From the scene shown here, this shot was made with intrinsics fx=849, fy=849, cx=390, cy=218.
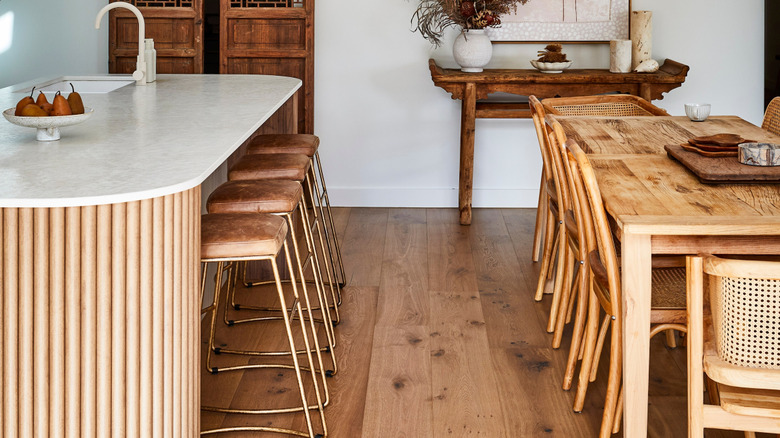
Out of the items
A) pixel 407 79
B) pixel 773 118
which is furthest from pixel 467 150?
pixel 773 118

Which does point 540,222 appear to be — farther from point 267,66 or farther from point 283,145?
point 267,66

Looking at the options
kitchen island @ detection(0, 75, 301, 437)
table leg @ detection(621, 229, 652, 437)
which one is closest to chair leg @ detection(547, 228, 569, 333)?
table leg @ detection(621, 229, 652, 437)

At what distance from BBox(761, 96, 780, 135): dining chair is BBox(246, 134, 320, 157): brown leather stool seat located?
2003mm

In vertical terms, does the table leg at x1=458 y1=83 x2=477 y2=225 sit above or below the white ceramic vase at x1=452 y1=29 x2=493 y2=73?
below

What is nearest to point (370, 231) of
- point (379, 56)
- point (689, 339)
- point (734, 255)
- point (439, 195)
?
point (439, 195)

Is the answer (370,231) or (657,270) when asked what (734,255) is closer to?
(657,270)

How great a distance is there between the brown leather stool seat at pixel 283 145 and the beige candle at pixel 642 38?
2399 millimetres

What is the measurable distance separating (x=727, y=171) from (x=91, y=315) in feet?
6.27

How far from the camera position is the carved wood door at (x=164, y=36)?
17.9 feet

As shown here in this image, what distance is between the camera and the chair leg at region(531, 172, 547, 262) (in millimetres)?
4254

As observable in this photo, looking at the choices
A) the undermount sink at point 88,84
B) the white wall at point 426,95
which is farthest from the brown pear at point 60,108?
the white wall at point 426,95

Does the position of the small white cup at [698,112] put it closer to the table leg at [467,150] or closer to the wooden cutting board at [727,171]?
the wooden cutting board at [727,171]

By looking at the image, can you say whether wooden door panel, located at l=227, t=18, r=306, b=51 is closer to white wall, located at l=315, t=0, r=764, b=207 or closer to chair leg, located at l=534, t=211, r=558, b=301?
white wall, located at l=315, t=0, r=764, b=207

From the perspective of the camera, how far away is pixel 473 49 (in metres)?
5.18
